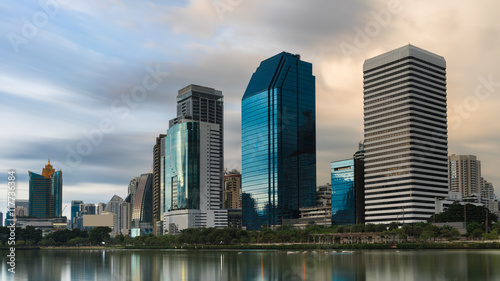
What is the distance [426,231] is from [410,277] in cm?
9950

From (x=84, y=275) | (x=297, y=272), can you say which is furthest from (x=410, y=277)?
(x=84, y=275)

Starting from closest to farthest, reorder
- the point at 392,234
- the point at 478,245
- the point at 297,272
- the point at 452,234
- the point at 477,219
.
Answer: the point at 297,272 → the point at 478,245 → the point at 452,234 → the point at 392,234 → the point at 477,219

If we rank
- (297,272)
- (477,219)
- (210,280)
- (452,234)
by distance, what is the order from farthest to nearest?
1. (477,219)
2. (452,234)
3. (297,272)
4. (210,280)

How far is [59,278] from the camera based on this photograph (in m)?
90.6

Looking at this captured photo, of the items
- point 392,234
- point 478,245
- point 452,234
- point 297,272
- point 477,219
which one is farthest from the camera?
point 477,219

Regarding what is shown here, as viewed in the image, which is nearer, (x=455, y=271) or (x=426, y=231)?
(x=455, y=271)

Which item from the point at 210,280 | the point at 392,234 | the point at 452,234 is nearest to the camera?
the point at 210,280

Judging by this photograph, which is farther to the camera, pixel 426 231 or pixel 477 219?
pixel 477 219

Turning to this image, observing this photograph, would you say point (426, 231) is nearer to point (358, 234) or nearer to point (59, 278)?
point (358, 234)

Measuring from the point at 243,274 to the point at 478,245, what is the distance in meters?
85.4

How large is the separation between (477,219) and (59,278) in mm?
158700

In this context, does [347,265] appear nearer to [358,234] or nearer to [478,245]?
[478,245]

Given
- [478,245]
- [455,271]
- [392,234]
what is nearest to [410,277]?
[455,271]

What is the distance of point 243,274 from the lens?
87312 mm
